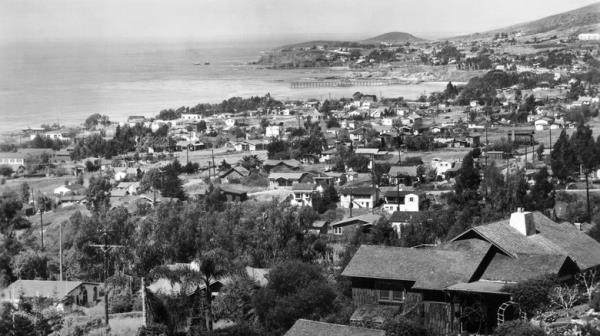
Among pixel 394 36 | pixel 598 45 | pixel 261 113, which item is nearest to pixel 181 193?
pixel 261 113

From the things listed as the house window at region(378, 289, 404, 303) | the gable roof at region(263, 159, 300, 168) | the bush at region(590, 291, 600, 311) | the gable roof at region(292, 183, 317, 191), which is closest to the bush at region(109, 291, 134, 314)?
the house window at region(378, 289, 404, 303)

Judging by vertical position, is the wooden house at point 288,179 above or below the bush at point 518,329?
below

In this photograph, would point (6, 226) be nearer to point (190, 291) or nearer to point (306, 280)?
point (190, 291)

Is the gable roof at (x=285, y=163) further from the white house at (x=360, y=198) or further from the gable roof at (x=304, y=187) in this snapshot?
the white house at (x=360, y=198)

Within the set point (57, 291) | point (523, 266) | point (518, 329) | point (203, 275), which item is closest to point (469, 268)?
point (523, 266)

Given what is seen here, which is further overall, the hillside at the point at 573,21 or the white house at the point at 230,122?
the hillside at the point at 573,21

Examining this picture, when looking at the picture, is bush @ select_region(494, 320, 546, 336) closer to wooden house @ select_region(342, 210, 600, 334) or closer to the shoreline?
wooden house @ select_region(342, 210, 600, 334)

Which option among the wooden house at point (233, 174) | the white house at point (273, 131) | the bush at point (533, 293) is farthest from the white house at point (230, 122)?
the bush at point (533, 293)
